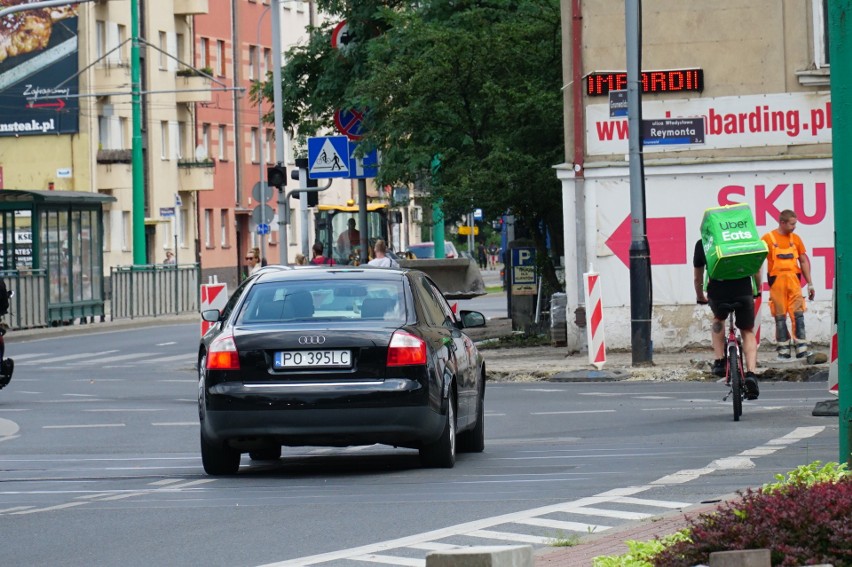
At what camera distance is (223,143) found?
8675 cm

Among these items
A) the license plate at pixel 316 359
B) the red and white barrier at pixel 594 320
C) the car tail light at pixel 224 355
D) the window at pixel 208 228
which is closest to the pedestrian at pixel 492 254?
the window at pixel 208 228

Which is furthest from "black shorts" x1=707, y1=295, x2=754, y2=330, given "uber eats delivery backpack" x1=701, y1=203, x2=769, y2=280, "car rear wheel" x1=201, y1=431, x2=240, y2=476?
"car rear wheel" x1=201, y1=431, x2=240, y2=476

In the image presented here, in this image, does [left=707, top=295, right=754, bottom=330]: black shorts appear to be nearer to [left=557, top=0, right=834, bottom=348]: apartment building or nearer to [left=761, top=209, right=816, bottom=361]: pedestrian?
[left=761, top=209, right=816, bottom=361]: pedestrian

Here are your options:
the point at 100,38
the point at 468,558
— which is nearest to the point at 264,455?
the point at 468,558

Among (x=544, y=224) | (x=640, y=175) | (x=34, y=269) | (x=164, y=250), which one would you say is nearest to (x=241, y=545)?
(x=640, y=175)

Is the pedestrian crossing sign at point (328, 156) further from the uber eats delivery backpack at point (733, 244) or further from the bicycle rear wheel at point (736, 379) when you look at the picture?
the bicycle rear wheel at point (736, 379)

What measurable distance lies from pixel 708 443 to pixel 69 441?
582cm

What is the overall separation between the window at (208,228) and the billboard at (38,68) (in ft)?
46.9

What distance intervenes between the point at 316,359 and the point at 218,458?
1074 mm

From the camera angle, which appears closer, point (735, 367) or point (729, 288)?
point (735, 367)

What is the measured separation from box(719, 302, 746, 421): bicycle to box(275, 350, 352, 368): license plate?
467 cm

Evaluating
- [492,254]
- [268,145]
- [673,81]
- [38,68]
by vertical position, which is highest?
[38,68]

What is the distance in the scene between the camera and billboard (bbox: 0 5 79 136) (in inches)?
2721

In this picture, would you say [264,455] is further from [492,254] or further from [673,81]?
[492,254]
